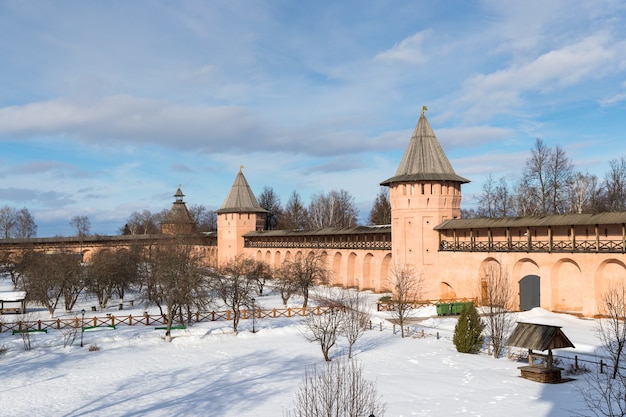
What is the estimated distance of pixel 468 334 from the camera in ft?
60.7

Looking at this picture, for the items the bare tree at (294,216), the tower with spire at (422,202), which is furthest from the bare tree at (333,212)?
the tower with spire at (422,202)

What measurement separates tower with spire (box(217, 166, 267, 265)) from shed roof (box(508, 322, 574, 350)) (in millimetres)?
37235

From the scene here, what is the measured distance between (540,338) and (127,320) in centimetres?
1844

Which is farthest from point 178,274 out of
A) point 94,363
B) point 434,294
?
point 434,294

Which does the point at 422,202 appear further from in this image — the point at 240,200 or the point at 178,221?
the point at 178,221

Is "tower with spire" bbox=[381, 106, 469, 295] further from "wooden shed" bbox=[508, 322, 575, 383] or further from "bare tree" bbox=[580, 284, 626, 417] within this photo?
"wooden shed" bbox=[508, 322, 575, 383]

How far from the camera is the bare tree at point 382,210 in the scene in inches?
2390

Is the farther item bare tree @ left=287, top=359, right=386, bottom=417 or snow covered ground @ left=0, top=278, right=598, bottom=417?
Answer: snow covered ground @ left=0, top=278, right=598, bottom=417

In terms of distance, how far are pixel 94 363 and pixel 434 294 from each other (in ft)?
60.7

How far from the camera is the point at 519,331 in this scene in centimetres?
1585

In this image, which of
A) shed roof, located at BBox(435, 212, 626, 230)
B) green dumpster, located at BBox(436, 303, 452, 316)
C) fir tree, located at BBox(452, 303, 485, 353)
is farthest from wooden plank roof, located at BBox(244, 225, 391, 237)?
fir tree, located at BBox(452, 303, 485, 353)

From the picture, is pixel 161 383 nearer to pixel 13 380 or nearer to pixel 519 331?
pixel 13 380

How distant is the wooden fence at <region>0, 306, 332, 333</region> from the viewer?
72.7ft

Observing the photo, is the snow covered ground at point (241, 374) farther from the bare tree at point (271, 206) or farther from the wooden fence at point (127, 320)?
the bare tree at point (271, 206)
